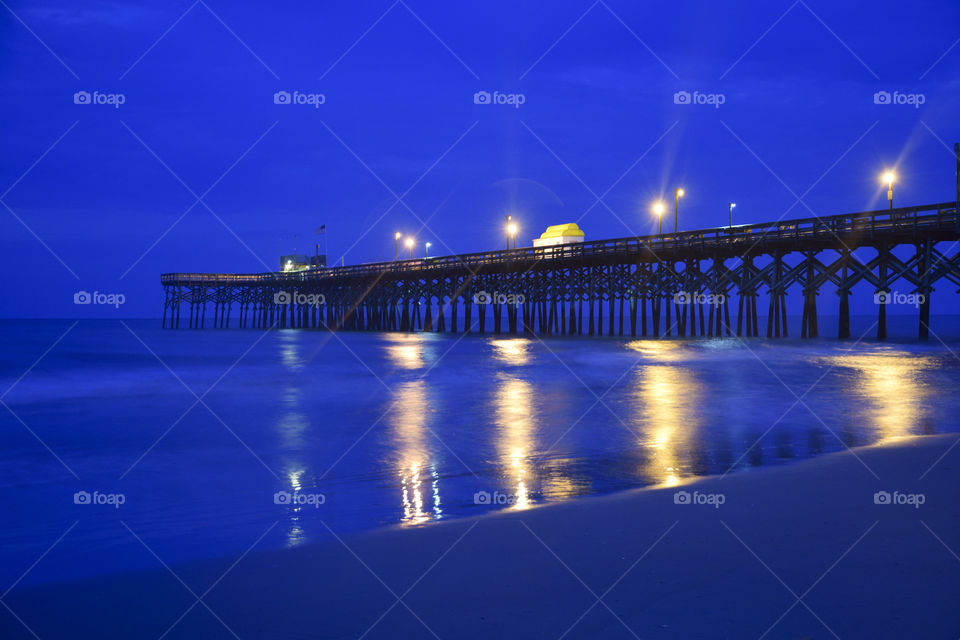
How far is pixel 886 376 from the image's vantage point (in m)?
17.8

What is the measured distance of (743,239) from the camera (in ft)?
107

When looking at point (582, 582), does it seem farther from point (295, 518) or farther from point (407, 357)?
point (407, 357)

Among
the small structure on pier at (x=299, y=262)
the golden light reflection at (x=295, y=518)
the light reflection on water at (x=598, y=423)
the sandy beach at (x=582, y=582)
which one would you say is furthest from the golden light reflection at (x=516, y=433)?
the small structure on pier at (x=299, y=262)

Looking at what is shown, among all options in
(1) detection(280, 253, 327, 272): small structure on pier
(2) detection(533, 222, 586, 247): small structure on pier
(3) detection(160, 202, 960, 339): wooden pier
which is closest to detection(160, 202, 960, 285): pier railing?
(3) detection(160, 202, 960, 339): wooden pier

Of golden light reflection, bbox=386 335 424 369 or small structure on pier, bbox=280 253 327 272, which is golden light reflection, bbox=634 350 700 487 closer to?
golden light reflection, bbox=386 335 424 369

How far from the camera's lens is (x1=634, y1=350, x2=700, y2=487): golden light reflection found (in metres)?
7.83

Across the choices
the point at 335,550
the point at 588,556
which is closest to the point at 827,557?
the point at 588,556

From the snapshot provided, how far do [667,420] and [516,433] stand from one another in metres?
2.81

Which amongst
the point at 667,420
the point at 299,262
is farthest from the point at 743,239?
the point at 299,262

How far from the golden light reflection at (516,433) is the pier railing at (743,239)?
58.0ft

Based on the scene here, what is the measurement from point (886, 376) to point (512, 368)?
1105 centimetres

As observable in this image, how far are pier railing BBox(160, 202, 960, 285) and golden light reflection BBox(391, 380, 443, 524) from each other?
70.5ft

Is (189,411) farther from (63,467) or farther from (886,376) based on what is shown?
(886,376)

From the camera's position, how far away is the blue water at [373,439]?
588 centimetres
